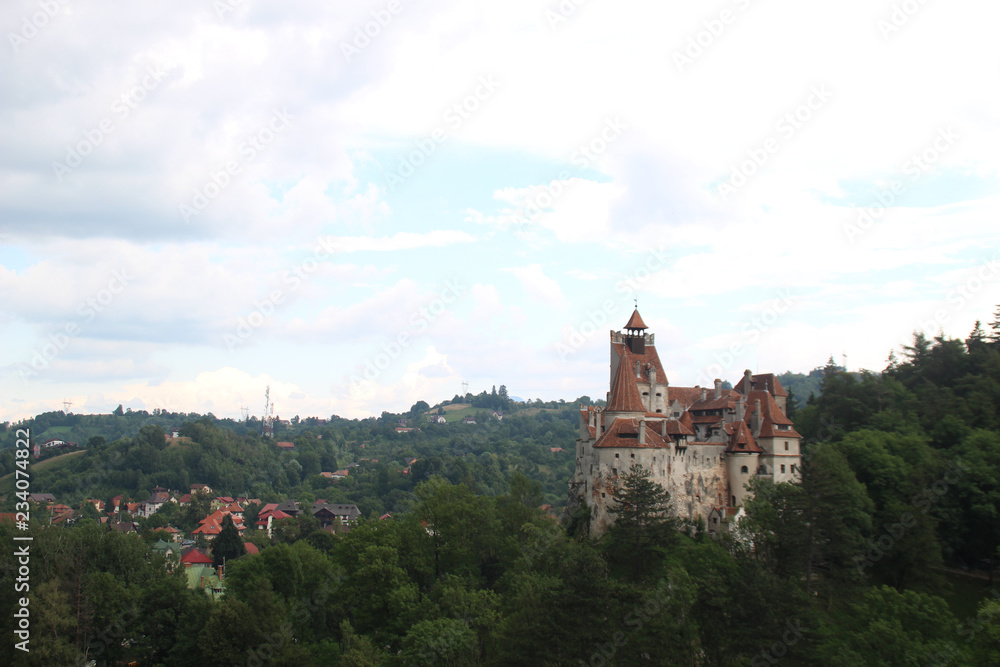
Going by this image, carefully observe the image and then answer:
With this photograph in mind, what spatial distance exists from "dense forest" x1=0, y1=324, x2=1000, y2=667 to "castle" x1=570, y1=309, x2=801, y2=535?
229cm

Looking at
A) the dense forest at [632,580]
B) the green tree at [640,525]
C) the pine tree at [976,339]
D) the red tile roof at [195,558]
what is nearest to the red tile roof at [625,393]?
the dense forest at [632,580]

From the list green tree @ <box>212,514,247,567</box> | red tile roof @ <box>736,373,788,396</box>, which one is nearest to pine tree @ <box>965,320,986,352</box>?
red tile roof @ <box>736,373,788,396</box>

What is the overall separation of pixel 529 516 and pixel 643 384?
16.7 m

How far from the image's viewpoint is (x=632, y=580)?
57812mm

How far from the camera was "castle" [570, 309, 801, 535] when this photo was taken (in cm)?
6512

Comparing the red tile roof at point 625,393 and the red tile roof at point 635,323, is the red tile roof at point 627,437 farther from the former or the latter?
the red tile roof at point 635,323

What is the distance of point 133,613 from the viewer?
59.0m

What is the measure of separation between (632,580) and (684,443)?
14.7 m

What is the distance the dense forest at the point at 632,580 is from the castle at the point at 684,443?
7.50 feet

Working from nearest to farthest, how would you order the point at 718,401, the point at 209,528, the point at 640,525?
the point at 640,525 → the point at 718,401 → the point at 209,528

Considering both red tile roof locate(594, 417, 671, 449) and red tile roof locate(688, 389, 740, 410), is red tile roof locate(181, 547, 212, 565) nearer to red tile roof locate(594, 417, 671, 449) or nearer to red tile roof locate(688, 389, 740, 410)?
red tile roof locate(594, 417, 671, 449)

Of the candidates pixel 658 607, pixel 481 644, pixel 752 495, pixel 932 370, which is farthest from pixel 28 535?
pixel 932 370

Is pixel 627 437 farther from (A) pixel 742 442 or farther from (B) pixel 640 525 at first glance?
(A) pixel 742 442

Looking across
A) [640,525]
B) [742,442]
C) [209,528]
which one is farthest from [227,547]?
[742,442]
